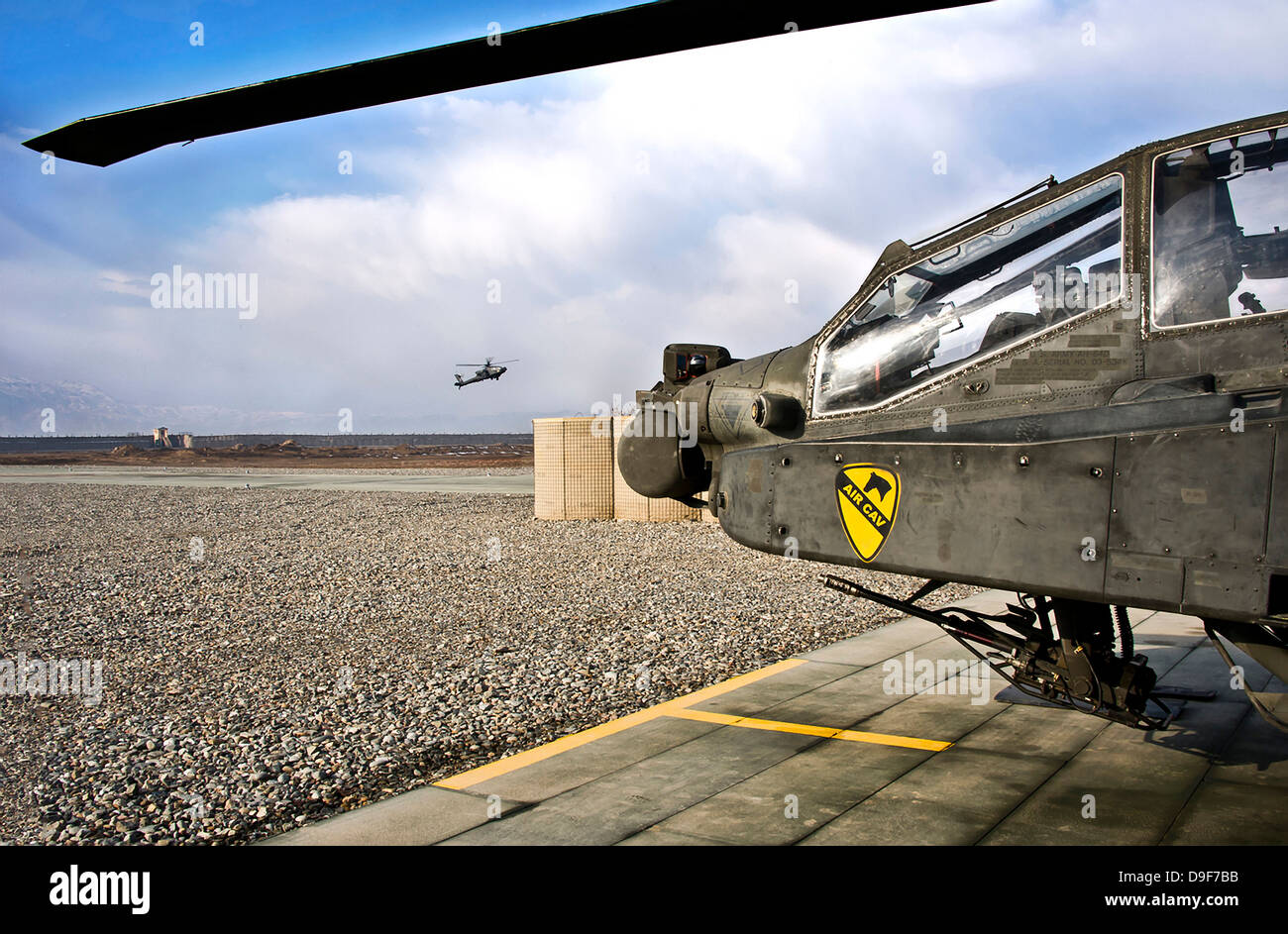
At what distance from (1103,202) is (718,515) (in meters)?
2.52

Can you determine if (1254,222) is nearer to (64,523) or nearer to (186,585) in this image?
(186,585)

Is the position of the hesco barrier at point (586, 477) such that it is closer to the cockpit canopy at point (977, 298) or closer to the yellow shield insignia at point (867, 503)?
the cockpit canopy at point (977, 298)

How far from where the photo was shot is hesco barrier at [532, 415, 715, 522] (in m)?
18.6

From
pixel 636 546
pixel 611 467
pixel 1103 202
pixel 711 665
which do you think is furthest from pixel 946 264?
pixel 611 467

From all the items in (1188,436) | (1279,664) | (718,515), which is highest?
(1188,436)

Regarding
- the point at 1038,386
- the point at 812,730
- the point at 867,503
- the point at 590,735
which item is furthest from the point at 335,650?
the point at 1038,386

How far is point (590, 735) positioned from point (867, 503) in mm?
3052

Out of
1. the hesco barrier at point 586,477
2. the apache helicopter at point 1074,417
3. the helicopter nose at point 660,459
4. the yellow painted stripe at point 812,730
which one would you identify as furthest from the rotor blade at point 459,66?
the hesco barrier at point 586,477

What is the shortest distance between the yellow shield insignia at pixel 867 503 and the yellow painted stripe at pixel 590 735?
2.74 metres

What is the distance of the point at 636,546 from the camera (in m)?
15.8

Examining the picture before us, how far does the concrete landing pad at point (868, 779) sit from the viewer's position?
448cm

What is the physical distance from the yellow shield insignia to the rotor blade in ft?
6.72

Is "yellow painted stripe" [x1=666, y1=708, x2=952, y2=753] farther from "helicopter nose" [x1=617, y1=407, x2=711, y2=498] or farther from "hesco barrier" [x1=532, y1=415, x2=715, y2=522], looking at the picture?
"hesco barrier" [x1=532, y1=415, x2=715, y2=522]

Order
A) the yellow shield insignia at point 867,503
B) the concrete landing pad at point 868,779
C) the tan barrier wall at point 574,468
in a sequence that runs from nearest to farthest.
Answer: the yellow shield insignia at point 867,503, the concrete landing pad at point 868,779, the tan barrier wall at point 574,468
